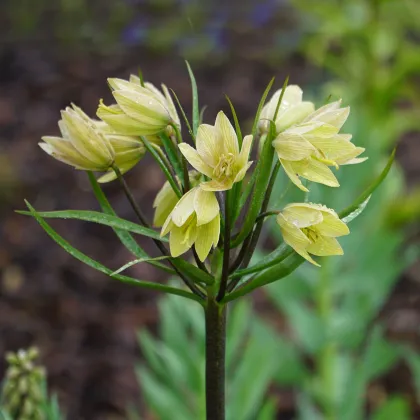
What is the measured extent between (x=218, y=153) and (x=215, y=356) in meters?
0.17

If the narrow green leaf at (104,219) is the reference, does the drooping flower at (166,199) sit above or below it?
above

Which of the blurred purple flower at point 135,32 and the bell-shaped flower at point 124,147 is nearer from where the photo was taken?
the bell-shaped flower at point 124,147

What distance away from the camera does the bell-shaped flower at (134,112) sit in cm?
66

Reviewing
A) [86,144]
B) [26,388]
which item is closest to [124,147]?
[86,144]

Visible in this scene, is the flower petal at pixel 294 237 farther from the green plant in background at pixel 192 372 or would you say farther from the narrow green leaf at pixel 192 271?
the green plant in background at pixel 192 372

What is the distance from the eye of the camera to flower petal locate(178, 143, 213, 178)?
24.8 inches

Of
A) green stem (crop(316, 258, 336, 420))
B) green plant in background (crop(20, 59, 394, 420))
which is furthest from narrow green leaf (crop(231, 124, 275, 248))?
green stem (crop(316, 258, 336, 420))

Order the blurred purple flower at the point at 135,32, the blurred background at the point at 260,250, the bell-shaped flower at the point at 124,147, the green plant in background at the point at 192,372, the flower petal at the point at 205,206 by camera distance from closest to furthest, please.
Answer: the flower petal at the point at 205,206 → the bell-shaped flower at the point at 124,147 → the green plant in background at the point at 192,372 → the blurred background at the point at 260,250 → the blurred purple flower at the point at 135,32

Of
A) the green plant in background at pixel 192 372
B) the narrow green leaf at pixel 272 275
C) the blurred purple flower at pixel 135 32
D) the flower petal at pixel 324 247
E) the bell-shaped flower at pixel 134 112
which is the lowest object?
the green plant in background at pixel 192 372

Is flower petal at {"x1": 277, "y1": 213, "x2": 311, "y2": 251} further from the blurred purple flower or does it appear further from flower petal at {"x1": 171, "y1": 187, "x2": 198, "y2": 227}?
the blurred purple flower

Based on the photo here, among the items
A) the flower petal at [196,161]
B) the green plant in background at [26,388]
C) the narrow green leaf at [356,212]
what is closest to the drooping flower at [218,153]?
the flower petal at [196,161]

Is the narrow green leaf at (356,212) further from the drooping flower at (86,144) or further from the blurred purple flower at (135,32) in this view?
the blurred purple flower at (135,32)

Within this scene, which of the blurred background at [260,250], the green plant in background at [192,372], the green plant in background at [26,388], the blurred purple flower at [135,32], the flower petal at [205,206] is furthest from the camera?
the blurred purple flower at [135,32]

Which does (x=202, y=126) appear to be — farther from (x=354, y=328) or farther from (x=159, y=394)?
(x=354, y=328)
